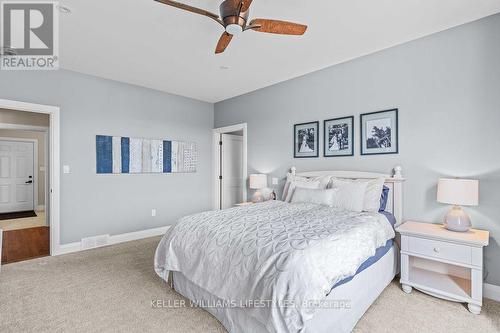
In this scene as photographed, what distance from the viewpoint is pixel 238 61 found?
3.50 m

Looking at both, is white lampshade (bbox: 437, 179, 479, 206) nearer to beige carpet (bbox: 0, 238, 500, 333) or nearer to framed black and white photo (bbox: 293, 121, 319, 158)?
beige carpet (bbox: 0, 238, 500, 333)

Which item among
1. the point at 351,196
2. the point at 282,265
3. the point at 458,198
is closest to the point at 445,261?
the point at 458,198

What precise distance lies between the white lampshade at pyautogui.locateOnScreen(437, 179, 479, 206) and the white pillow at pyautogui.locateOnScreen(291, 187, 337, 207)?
1.10 meters

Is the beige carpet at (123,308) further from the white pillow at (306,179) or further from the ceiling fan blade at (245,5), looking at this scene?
the ceiling fan blade at (245,5)

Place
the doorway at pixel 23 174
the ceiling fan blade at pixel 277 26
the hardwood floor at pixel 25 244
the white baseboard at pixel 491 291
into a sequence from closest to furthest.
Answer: the ceiling fan blade at pixel 277 26, the white baseboard at pixel 491 291, the hardwood floor at pixel 25 244, the doorway at pixel 23 174

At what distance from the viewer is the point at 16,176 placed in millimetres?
6598

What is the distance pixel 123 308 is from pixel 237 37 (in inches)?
116

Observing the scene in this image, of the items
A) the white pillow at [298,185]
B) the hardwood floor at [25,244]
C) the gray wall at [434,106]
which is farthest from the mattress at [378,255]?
the hardwood floor at [25,244]

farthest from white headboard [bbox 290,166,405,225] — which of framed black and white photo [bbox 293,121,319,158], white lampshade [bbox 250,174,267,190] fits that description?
white lampshade [bbox 250,174,267,190]

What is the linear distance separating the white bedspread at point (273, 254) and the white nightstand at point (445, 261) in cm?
26

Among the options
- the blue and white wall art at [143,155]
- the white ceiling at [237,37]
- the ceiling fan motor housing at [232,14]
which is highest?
the white ceiling at [237,37]

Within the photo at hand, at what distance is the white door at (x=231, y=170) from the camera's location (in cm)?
572

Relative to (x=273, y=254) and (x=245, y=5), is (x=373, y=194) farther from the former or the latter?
(x=245, y=5)

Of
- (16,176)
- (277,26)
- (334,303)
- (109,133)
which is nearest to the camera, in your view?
(334,303)
